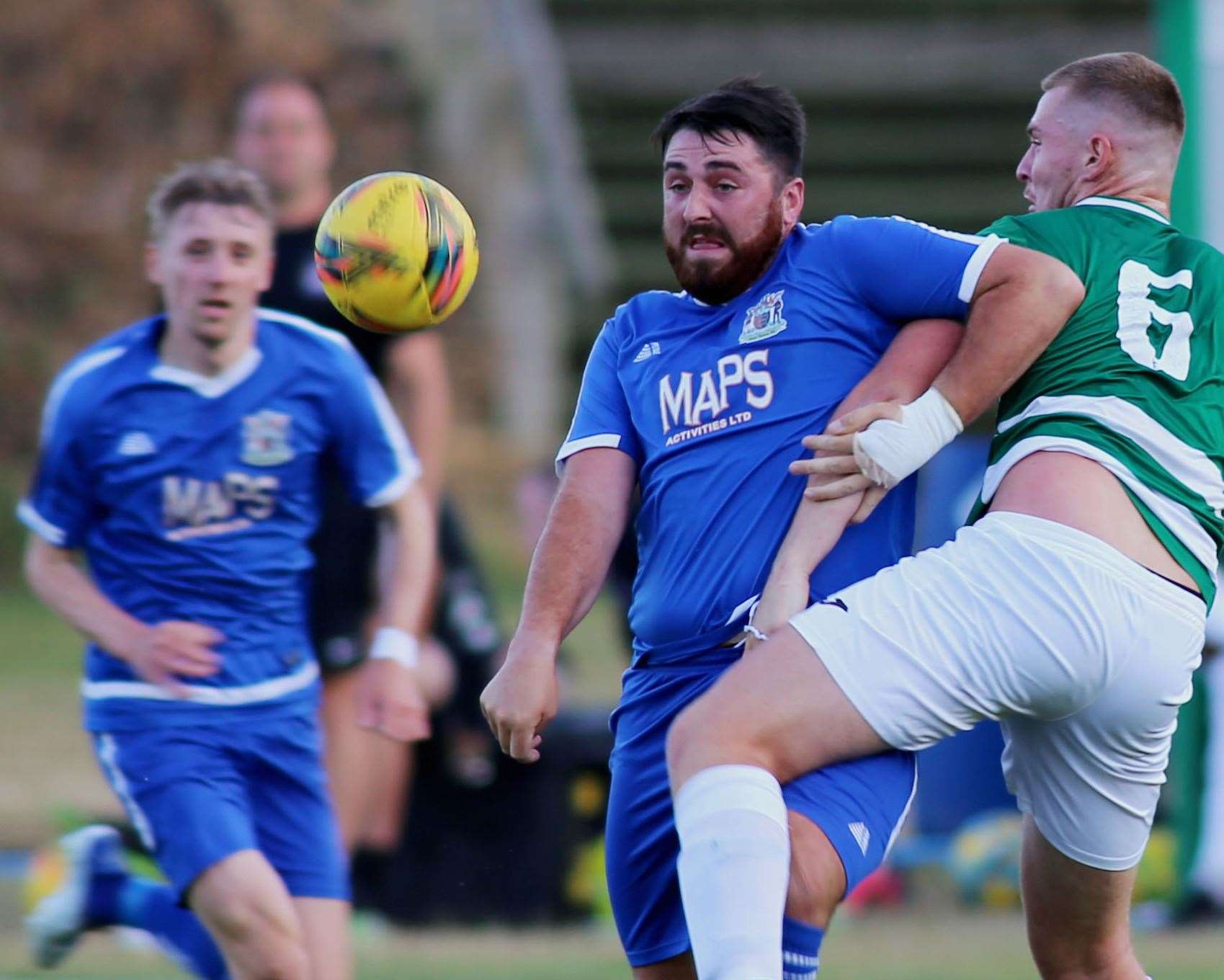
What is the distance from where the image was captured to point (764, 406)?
374cm

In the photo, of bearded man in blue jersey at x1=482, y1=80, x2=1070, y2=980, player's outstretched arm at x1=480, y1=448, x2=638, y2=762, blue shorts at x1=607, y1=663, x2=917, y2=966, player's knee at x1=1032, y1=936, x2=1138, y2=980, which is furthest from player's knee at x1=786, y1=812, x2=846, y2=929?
player's knee at x1=1032, y1=936, x2=1138, y2=980

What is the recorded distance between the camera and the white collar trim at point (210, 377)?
4.83 metres

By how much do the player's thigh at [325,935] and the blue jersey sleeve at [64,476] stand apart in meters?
1.09

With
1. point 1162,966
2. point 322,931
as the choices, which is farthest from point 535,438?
point 322,931

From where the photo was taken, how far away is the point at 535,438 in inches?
633

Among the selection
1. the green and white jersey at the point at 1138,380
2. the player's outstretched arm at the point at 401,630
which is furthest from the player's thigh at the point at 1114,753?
the player's outstretched arm at the point at 401,630

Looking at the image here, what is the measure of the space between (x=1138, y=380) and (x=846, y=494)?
2.06 feet

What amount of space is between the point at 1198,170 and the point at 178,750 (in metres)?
5.01

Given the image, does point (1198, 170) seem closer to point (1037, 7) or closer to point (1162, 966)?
point (1162, 966)

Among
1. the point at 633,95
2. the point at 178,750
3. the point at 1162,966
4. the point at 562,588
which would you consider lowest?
the point at 1162,966

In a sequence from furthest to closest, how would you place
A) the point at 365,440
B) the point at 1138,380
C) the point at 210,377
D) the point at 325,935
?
1. the point at 365,440
2. the point at 210,377
3. the point at 325,935
4. the point at 1138,380

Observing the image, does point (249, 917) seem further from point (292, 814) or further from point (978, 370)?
point (978, 370)

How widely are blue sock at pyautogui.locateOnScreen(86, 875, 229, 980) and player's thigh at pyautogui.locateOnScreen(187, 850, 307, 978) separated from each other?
0.25 m

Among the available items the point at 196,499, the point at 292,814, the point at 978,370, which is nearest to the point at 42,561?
the point at 196,499
